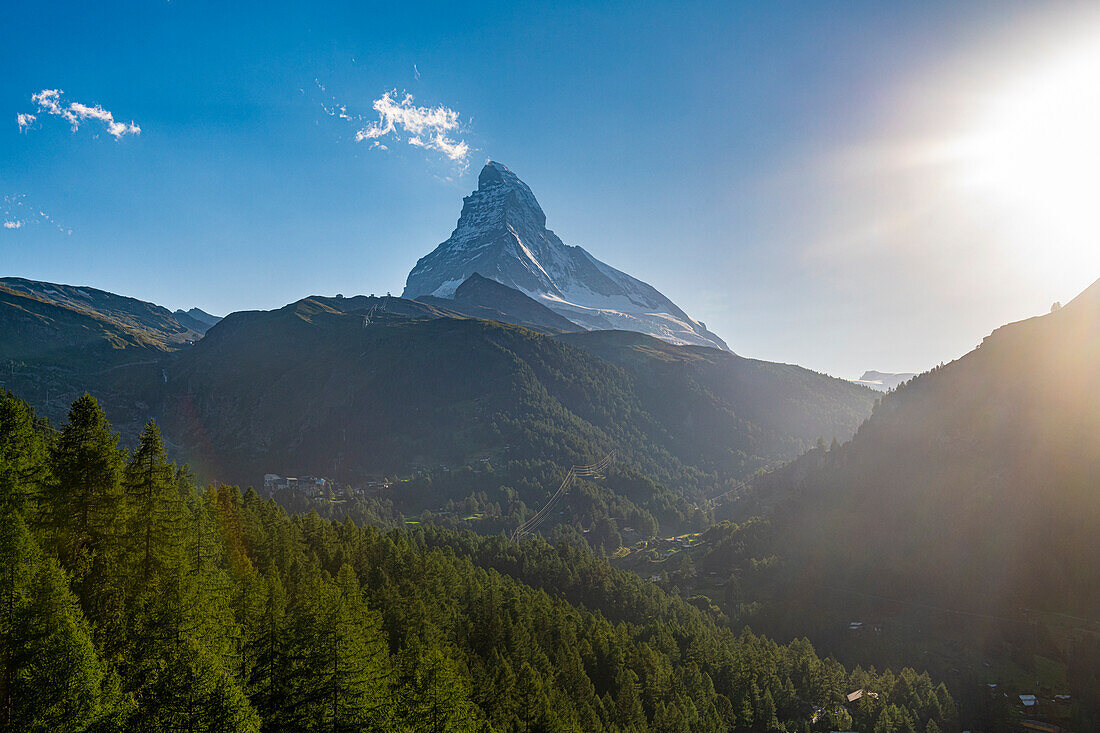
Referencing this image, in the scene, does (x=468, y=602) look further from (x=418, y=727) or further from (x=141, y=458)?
(x=141, y=458)

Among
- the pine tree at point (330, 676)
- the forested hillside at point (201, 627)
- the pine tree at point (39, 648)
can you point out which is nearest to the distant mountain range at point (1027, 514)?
the forested hillside at point (201, 627)

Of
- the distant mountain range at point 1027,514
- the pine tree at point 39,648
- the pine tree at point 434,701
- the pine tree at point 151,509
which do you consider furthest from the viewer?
the distant mountain range at point 1027,514

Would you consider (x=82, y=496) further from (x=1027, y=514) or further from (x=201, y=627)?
(x=1027, y=514)

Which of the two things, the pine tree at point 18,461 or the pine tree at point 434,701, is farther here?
the pine tree at point 434,701

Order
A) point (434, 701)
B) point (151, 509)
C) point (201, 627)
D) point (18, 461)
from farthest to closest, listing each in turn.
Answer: point (151, 509), point (18, 461), point (434, 701), point (201, 627)

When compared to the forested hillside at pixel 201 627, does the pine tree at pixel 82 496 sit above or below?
above

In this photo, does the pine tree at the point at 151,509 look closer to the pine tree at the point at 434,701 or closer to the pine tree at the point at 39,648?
the pine tree at the point at 39,648

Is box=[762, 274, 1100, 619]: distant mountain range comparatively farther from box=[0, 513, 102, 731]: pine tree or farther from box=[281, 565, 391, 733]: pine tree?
box=[0, 513, 102, 731]: pine tree

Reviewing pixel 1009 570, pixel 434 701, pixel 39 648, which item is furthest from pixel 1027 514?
pixel 39 648

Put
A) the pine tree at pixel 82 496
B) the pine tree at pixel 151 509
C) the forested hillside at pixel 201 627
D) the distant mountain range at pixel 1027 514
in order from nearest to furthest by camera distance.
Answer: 1. the forested hillside at pixel 201 627
2. the pine tree at pixel 82 496
3. the pine tree at pixel 151 509
4. the distant mountain range at pixel 1027 514

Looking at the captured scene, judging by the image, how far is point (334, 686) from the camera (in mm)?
38531

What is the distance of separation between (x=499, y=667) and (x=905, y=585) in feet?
576

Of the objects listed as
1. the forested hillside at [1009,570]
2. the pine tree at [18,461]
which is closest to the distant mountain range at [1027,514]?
the forested hillside at [1009,570]

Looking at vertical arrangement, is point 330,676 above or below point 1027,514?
below
